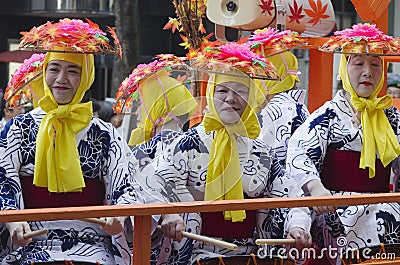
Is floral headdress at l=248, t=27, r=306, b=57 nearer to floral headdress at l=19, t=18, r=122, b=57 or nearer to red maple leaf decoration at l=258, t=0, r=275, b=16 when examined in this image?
red maple leaf decoration at l=258, t=0, r=275, b=16

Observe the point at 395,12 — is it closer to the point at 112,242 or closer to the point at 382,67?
the point at 382,67

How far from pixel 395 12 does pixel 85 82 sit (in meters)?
10.5

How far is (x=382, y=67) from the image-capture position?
184 inches

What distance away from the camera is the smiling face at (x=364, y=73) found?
4578 mm

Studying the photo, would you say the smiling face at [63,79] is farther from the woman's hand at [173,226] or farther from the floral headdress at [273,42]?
the floral headdress at [273,42]

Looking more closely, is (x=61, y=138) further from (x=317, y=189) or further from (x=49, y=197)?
(x=317, y=189)

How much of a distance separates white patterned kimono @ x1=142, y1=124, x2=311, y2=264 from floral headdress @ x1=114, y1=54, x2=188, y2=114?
26 centimetres

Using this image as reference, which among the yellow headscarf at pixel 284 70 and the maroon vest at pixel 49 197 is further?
the yellow headscarf at pixel 284 70

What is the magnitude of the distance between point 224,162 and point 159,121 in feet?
1.06

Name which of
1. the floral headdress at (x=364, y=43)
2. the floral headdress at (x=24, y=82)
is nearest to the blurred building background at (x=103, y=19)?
the floral headdress at (x=24, y=82)

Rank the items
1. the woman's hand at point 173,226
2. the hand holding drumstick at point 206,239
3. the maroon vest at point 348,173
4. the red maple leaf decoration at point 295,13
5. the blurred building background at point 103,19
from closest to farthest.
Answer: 1. the hand holding drumstick at point 206,239
2. the woman's hand at point 173,226
3. the maroon vest at point 348,173
4. the red maple leaf decoration at point 295,13
5. the blurred building background at point 103,19

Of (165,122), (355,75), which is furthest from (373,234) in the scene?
(165,122)

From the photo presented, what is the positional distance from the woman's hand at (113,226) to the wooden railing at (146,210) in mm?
265

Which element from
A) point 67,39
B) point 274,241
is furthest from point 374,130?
point 67,39
